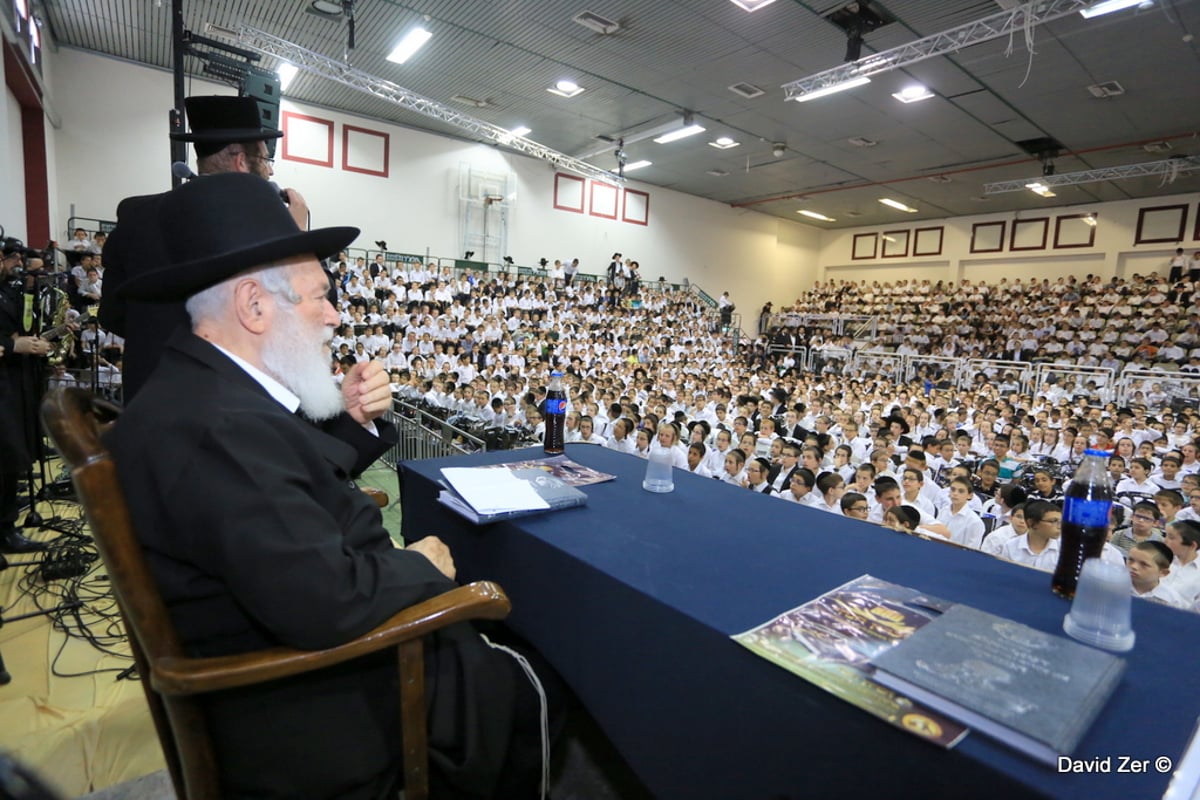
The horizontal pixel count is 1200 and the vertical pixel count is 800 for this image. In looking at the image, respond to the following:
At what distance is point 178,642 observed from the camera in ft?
3.11

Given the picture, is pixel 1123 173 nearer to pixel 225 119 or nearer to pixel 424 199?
pixel 424 199

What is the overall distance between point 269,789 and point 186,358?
79 cm

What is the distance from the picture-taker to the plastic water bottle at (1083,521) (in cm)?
120

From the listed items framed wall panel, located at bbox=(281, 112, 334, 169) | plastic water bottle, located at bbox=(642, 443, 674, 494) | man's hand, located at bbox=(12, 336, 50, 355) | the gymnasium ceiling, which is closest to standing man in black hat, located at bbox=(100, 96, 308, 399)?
plastic water bottle, located at bbox=(642, 443, 674, 494)

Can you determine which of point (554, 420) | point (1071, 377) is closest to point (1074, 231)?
point (1071, 377)

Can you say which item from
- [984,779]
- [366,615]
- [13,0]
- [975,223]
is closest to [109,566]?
[366,615]

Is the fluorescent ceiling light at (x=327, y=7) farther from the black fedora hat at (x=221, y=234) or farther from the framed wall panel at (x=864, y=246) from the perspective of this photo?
the framed wall panel at (x=864, y=246)

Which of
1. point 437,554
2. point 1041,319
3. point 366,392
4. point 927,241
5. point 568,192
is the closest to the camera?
point 437,554

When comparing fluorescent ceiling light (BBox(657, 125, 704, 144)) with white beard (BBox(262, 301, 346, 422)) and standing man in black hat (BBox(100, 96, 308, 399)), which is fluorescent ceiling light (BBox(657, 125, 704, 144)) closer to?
standing man in black hat (BBox(100, 96, 308, 399))

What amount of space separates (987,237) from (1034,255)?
155 cm

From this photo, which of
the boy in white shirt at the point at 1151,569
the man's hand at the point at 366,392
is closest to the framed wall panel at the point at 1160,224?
the boy in white shirt at the point at 1151,569

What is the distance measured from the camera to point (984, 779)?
72cm

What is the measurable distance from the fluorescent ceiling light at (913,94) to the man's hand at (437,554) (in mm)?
12065

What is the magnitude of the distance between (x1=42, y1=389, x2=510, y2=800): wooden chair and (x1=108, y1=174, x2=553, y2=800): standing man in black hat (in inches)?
1.5
